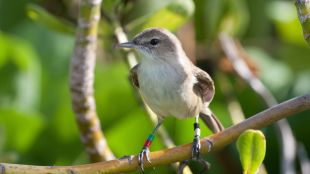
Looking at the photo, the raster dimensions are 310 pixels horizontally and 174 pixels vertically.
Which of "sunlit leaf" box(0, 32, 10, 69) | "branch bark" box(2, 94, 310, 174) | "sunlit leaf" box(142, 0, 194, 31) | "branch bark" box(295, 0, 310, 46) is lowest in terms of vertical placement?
"branch bark" box(2, 94, 310, 174)

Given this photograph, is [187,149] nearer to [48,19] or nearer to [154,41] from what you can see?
[154,41]

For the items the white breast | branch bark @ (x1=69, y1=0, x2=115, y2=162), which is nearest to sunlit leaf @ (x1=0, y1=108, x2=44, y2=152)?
branch bark @ (x1=69, y1=0, x2=115, y2=162)

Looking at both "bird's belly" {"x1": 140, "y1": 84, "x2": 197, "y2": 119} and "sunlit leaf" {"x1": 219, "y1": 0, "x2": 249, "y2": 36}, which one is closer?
"bird's belly" {"x1": 140, "y1": 84, "x2": 197, "y2": 119}

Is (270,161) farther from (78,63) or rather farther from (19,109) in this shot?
(19,109)

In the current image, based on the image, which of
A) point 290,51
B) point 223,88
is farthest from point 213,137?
point 290,51

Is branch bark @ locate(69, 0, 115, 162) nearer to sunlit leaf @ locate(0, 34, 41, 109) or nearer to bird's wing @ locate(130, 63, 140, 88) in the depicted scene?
bird's wing @ locate(130, 63, 140, 88)

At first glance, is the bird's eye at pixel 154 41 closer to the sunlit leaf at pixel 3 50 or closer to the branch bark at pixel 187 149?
the branch bark at pixel 187 149
